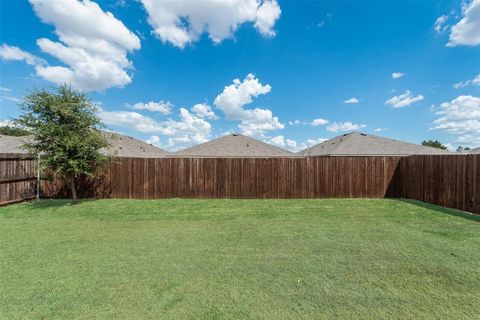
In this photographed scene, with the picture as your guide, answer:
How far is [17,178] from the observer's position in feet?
26.4

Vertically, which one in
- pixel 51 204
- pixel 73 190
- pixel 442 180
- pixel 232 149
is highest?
pixel 232 149

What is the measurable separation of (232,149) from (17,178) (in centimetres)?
1042

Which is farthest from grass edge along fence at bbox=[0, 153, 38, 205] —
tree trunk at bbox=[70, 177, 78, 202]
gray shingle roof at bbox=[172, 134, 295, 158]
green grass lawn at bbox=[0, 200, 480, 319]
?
gray shingle roof at bbox=[172, 134, 295, 158]

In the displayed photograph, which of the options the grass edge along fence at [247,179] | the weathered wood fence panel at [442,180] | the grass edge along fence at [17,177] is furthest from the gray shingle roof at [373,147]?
the grass edge along fence at [17,177]

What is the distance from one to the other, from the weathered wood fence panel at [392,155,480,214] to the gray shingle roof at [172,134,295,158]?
729 cm

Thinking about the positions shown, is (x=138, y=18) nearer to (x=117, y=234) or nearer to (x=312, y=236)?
(x=117, y=234)

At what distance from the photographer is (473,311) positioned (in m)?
2.25

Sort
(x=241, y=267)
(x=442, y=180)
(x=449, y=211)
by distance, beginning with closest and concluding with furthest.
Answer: (x=241, y=267)
(x=449, y=211)
(x=442, y=180)

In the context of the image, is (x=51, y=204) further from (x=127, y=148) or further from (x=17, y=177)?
(x=127, y=148)

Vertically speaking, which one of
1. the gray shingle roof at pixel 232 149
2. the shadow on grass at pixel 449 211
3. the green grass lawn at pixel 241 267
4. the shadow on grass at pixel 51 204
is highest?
the gray shingle roof at pixel 232 149

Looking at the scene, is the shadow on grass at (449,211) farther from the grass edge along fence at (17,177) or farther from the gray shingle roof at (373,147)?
the grass edge along fence at (17,177)

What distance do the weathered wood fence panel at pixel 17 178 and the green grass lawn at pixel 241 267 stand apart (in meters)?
2.50

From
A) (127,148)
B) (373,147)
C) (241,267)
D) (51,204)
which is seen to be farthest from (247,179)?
(127,148)

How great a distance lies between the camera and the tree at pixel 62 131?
298 inches
